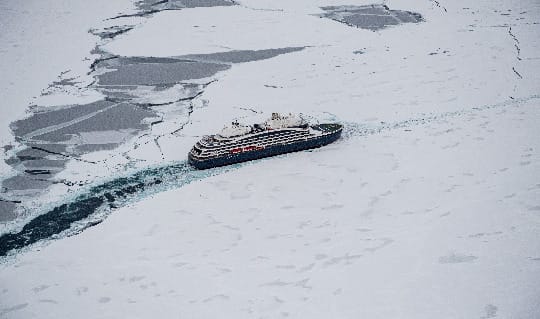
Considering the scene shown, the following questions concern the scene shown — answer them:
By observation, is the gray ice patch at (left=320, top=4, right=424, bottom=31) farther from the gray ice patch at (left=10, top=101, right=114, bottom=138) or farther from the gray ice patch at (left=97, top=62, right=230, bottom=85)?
the gray ice patch at (left=10, top=101, right=114, bottom=138)

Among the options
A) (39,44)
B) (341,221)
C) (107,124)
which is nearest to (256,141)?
(341,221)

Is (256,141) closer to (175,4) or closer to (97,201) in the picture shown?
(97,201)

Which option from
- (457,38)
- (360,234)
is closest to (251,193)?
(360,234)

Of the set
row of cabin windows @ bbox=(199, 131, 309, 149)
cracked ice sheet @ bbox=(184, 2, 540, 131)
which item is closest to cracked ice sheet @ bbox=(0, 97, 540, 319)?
row of cabin windows @ bbox=(199, 131, 309, 149)

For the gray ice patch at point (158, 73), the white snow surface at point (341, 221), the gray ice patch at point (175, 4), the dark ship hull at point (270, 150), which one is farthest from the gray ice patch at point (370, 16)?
the dark ship hull at point (270, 150)

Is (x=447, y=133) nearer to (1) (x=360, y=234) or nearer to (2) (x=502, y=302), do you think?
(1) (x=360, y=234)

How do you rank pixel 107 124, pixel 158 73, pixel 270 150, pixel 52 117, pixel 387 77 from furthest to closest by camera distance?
pixel 158 73, pixel 387 77, pixel 52 117, pixel 107 124, pixel 270 150

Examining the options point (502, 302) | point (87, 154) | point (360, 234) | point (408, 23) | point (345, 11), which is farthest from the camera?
point (345, 11)
